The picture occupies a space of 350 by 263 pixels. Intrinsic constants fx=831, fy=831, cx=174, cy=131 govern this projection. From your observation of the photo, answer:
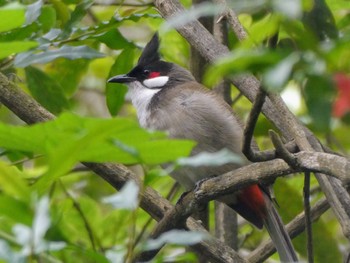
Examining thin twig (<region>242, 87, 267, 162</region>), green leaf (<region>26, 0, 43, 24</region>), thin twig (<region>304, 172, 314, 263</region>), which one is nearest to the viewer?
thin twig (<region>242, 87, 267, 162</region>)

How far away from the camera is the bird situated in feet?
9.66

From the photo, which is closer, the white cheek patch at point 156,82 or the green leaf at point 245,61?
the green leaf at point 245,61

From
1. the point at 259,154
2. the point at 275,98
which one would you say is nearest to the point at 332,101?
the point at 259,154

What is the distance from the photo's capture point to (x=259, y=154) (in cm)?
193

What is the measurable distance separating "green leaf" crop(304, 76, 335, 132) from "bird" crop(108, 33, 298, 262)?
185 cm

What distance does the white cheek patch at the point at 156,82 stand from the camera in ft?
11.0

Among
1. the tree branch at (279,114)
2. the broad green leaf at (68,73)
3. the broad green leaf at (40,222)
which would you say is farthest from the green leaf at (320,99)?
the broad green leaf at (68,73)

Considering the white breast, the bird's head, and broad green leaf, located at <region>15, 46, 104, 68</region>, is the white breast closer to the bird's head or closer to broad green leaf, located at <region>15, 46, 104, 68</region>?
the bird's head

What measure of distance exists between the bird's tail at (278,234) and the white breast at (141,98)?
0.54 m

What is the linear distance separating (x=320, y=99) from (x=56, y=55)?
1580 mm

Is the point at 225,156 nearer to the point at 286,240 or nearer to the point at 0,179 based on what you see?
the point at 0,179

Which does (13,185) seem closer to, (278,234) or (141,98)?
(278,234)

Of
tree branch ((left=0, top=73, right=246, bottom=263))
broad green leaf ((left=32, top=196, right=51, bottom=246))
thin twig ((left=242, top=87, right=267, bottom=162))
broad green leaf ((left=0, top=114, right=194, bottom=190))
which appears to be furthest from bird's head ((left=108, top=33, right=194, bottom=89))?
broad green leaf ((left=32, top=196, right=51, bottom=246))

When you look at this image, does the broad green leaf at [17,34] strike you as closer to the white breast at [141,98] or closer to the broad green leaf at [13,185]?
the white breast at [141,98]
